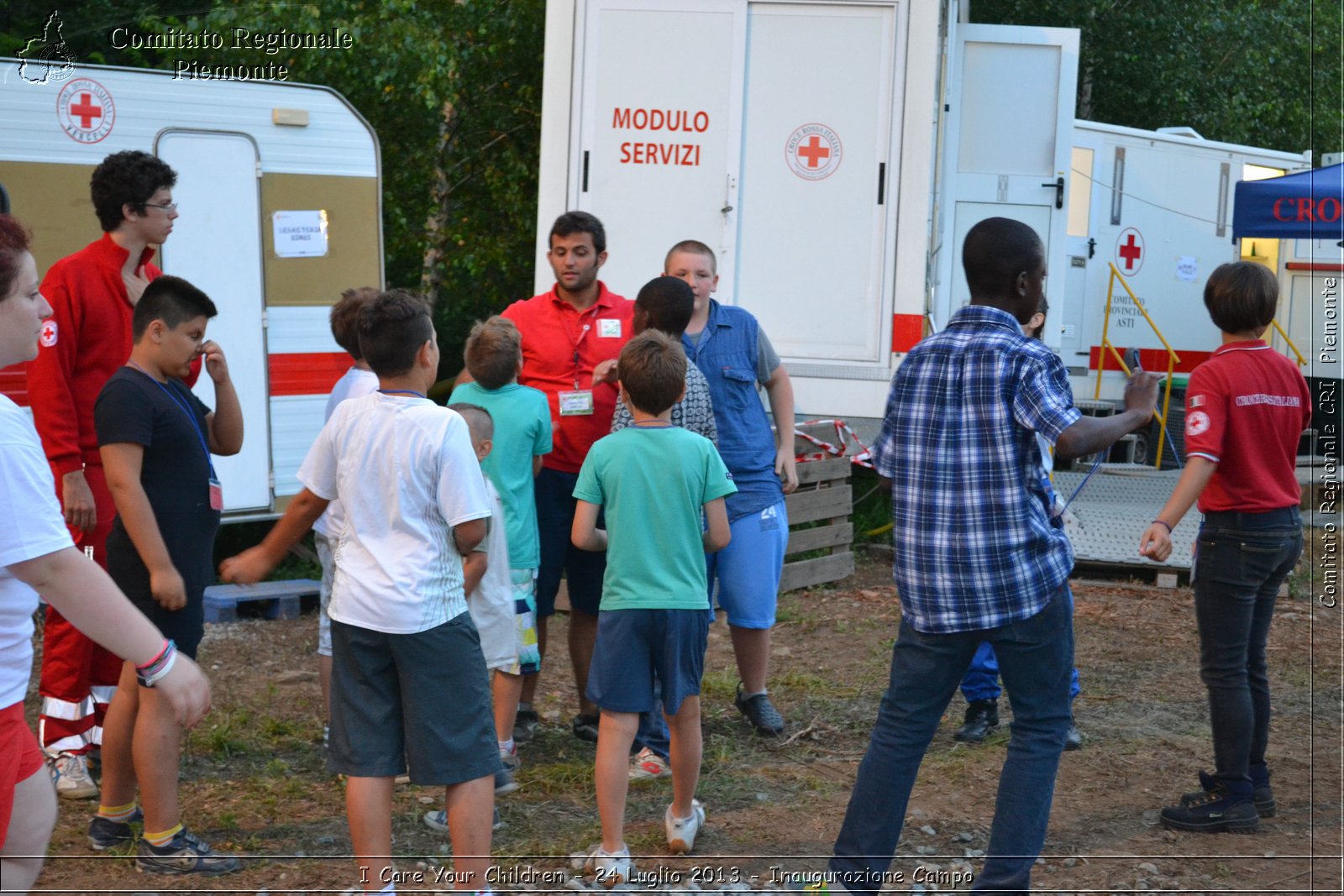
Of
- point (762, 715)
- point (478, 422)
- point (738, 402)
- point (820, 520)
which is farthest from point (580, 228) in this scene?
point (820, 520)

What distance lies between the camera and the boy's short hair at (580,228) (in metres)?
4.79

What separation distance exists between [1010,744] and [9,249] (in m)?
2.54

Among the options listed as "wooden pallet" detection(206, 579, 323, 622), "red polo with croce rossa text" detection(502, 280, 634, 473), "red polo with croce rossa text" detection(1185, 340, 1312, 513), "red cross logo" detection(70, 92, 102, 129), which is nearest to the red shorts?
"red polo with croce rossa text" detection(502, 280, 634, 473)

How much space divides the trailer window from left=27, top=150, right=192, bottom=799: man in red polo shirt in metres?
10.4

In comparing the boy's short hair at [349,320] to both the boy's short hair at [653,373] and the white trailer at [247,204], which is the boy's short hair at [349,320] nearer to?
the boy's short hair at [653,373]

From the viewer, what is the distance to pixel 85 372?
423 centimetres

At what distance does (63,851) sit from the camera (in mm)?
3857

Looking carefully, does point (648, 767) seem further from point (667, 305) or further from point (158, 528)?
point (158, 528)

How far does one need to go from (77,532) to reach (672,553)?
195cm

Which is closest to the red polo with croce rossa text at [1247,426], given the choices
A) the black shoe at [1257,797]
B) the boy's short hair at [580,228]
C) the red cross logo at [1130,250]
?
the black shoe at [1257,797]

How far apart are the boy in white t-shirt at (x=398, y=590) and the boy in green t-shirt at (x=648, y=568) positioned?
522 millimetres

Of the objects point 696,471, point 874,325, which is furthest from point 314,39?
point 696,471

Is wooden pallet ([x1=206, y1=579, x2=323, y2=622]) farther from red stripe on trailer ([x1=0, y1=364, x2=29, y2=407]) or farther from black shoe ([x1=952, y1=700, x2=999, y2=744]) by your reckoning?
black shoe ([x1=952, y1=700, x2=999, y2=744])

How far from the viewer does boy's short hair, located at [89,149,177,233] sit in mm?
4086
